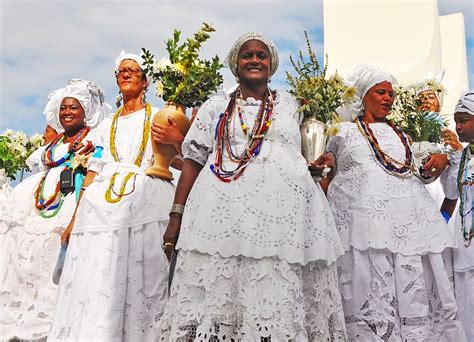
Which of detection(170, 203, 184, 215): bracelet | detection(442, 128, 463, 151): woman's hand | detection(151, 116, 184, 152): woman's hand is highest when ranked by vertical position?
detection(442, 128, 463, 151): woman's hand

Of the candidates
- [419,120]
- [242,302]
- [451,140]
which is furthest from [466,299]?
[242,302]

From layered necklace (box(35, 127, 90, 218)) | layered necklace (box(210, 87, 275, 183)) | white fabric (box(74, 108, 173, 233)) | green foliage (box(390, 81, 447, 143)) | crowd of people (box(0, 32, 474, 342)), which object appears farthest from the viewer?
layered necklace (box(35, 127, 90, 218))

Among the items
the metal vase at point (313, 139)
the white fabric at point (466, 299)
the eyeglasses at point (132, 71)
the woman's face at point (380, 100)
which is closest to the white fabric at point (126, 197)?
the eyeglasses at point (132, 71)

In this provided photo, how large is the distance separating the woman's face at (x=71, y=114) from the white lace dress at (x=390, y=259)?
2744 mm

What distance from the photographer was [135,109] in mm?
5242

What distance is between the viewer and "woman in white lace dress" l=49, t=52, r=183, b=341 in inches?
173

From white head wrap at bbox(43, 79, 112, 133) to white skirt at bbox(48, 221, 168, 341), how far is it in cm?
182

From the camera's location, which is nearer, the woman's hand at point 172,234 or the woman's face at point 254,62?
the woman's hand at point 172,234

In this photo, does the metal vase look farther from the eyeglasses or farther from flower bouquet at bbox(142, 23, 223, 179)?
the eyeglasses

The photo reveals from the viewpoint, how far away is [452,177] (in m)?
5.23

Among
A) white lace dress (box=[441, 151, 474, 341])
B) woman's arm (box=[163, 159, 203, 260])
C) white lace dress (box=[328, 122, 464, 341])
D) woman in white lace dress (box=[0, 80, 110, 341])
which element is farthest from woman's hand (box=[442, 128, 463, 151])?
woman in white lace dress (box=[0, 80, 110, 341])

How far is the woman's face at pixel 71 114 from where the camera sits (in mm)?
6055

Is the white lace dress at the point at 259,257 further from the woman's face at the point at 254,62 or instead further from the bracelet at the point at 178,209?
the woman's face at the point at 254,62

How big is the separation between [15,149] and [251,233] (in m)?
5.46
